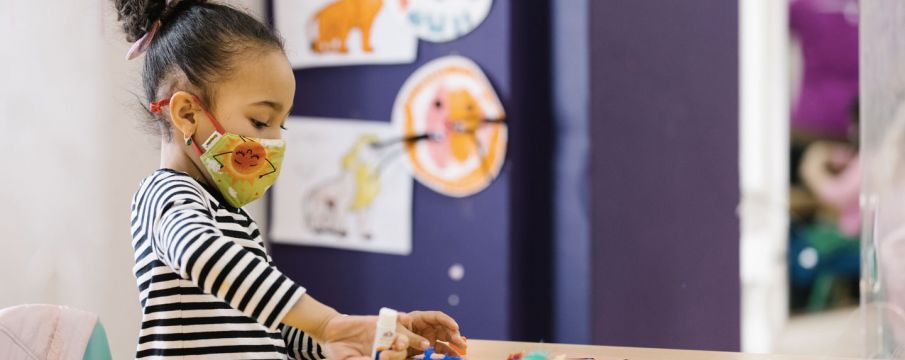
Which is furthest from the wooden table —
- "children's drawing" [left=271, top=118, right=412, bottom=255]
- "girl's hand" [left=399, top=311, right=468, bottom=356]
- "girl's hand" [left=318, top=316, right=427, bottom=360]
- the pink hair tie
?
"children's drawing" [left=271, top=118, right=412, bottom=255]

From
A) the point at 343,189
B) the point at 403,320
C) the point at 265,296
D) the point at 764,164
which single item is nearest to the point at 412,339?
the point at 403,320

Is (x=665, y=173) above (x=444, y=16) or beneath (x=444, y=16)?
beneath

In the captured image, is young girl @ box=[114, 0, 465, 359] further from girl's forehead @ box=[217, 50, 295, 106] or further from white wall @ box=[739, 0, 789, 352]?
white wall @ box=[739, 0, 789, 352]

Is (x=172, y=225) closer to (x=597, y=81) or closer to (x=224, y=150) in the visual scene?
(x=224, y=150)

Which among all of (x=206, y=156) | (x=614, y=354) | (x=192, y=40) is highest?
(x=192, y=40)

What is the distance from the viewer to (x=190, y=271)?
83 cm

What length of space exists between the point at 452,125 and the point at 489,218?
18 cm

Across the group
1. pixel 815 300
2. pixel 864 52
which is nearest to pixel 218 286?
pixel 864 52

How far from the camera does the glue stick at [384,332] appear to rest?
82 cm

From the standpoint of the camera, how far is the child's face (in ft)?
3.29

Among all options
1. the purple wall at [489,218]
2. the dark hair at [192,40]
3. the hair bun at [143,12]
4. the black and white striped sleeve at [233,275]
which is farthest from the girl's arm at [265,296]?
the purple wall at [489,218]

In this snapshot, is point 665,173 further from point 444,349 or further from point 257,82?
point 257,82

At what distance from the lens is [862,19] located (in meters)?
1.44

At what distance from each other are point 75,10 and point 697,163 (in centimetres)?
114
